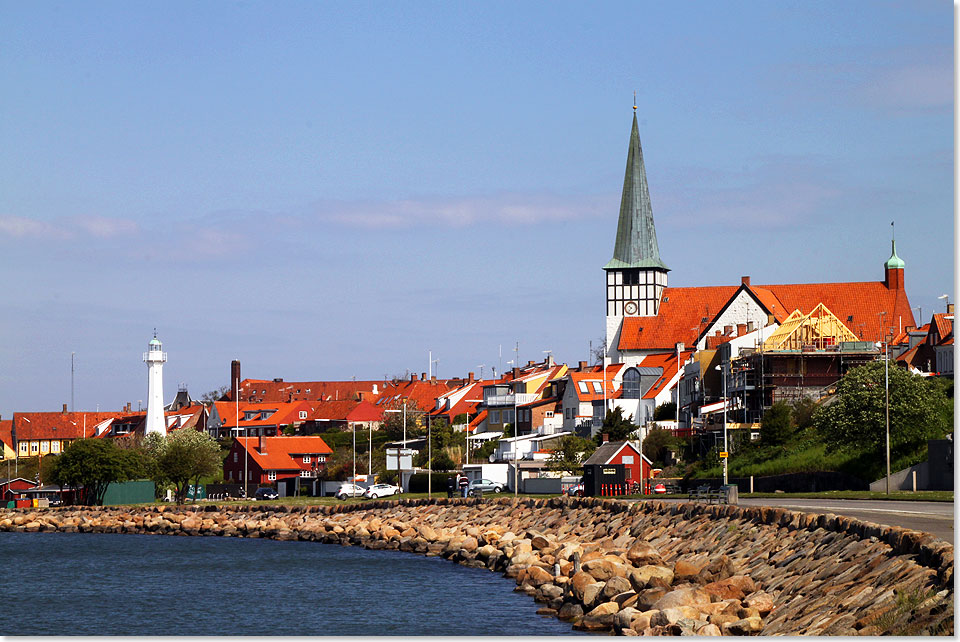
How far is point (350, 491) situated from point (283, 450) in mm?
24837

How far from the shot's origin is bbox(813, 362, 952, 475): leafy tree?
53.2m

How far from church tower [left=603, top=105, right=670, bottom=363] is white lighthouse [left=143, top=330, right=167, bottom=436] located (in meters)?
41.6

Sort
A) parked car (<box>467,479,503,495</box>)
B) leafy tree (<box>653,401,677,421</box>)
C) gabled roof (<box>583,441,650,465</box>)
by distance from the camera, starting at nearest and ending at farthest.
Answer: gabled roof (<box>583,441,650,465</box>), parked car (<box>467,479,503,495</box>), leafy tree (<box>653,401,677,421</box>)

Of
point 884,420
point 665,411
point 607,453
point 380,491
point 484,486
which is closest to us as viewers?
point 884,420

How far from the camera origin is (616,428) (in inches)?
3342

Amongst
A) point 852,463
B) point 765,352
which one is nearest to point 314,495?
point 765,352

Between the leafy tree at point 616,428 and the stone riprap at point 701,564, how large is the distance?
24.9 metres

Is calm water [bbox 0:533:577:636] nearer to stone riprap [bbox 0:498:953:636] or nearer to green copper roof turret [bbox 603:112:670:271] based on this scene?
stone riprap [bbox 0:498:953:636]

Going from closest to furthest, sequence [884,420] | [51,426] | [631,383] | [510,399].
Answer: [884,420] < [631,383] < [510,399] < [51,426]

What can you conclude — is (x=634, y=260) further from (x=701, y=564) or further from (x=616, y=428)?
(x=701, y=564)

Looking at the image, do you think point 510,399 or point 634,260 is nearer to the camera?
point 510,399

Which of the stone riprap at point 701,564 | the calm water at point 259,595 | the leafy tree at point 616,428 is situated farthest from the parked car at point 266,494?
the stone riprap at point 701,564

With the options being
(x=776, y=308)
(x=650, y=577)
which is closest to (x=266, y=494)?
(x=776, y=308)

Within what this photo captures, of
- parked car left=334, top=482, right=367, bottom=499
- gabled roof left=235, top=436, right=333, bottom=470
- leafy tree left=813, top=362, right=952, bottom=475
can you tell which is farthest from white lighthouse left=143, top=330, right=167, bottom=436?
leafy tree left=813, top=362, right=952, bottom=475
